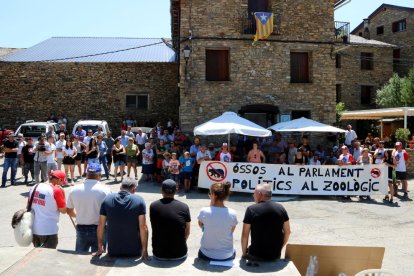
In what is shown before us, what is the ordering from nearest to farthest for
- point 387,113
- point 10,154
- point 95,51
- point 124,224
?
point 124,224 < point 10,154 < point 387,113 < point 95,51

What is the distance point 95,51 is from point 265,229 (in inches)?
1030

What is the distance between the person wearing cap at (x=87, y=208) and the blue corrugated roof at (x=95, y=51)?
21563 millimetres

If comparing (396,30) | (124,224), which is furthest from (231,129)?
(396,30)

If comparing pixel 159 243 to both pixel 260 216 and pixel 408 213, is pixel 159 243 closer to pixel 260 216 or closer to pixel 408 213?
pixel 260 216

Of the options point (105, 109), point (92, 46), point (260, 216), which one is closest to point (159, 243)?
point (260, 216)

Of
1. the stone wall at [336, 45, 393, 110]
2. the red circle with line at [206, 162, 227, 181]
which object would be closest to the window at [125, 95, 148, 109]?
the red circle with line at [206, 162, 227, 181]

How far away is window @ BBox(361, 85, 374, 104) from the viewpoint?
3431 centimetres

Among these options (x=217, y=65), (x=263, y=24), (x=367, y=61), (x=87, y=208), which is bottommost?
(x=87, y=208)

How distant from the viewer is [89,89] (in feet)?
86.1

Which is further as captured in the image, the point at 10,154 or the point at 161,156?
the point at 161,156

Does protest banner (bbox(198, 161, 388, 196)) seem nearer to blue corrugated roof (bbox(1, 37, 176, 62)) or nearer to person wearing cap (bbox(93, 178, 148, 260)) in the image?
person wearing cap (bbox(93, 178, 148, 260))

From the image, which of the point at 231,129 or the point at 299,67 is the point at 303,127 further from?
the point at 299,67

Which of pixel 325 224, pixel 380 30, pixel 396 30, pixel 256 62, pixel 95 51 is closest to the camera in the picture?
pixel 325 224

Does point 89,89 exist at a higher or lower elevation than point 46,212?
higher
